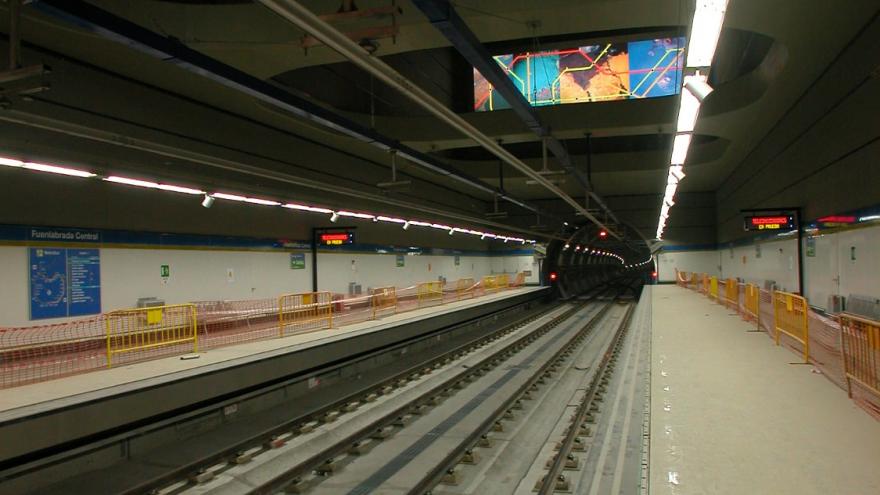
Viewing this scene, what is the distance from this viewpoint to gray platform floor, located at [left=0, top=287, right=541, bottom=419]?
18.2 feet

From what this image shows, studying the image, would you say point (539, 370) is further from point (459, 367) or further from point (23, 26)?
point (23, 26)

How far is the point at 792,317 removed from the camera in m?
8.06

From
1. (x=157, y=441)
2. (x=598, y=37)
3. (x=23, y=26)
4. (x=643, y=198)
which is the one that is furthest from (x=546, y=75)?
(x=643, y=198)

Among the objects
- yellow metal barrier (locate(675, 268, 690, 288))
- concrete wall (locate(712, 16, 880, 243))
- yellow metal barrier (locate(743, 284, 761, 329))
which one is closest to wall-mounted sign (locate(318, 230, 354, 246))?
concrete wall (locate(712, 16, 880, 243))

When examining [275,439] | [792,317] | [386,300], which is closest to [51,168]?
[275,439]

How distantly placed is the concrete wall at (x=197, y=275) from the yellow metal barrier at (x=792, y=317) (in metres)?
11.0

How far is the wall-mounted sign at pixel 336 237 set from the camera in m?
15.2

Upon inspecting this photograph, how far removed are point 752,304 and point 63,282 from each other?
541 inches

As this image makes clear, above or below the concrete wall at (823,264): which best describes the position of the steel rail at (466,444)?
below

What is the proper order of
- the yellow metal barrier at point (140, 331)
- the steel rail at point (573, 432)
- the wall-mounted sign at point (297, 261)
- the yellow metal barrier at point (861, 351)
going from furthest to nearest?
the wall-mounted sign at point (297, 261) → the yellow metal barrier at point (140, 331) → the steel rail at point (573, 432) → the yellow metal barrier at point (861, 351)

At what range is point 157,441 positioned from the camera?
247 inches

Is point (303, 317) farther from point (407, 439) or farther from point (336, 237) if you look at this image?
point (407, 439)

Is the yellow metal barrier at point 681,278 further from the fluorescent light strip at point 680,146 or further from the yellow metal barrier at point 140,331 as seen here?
the yellow metal barrier at point 140,331

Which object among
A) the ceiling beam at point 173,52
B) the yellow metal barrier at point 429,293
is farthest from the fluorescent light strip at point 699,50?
the yellow metal barrier at point 429,293
